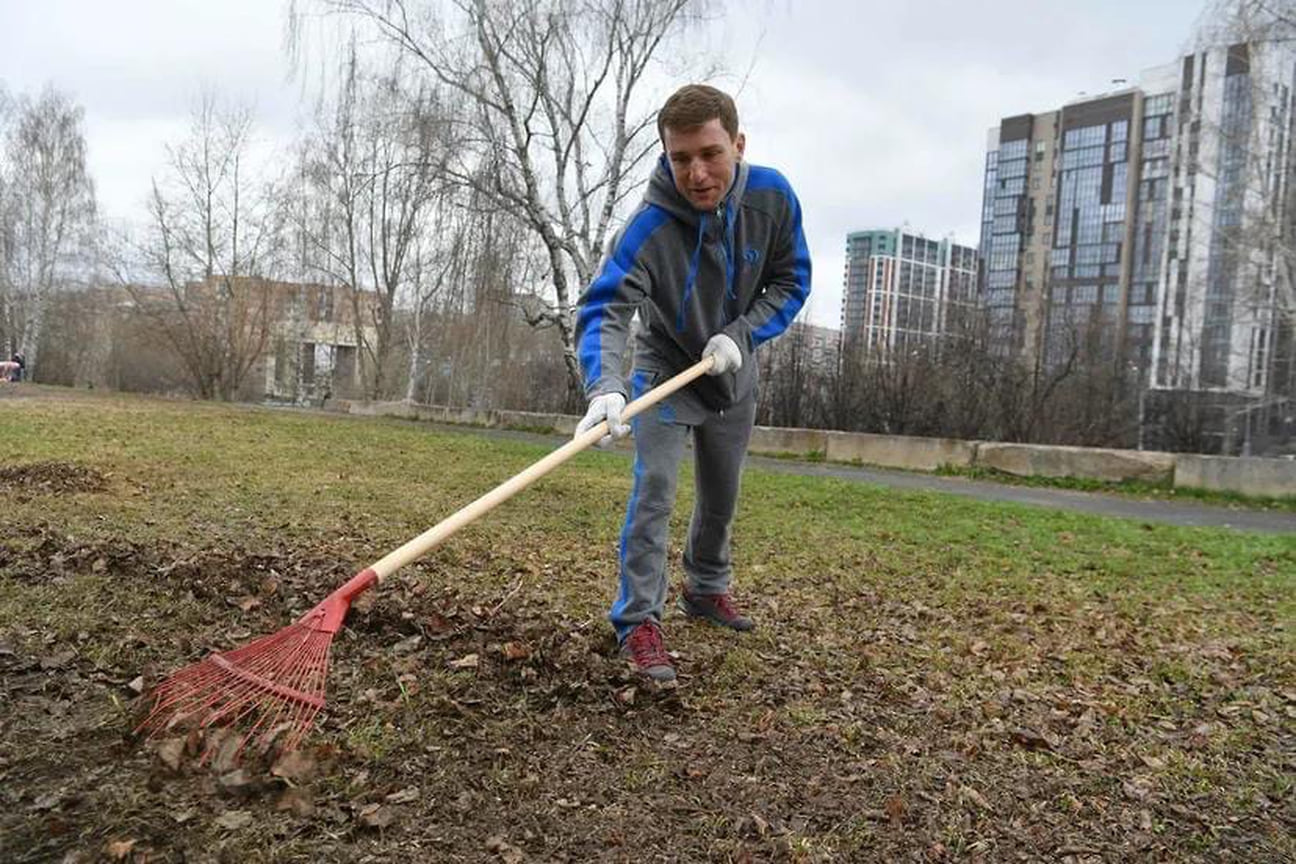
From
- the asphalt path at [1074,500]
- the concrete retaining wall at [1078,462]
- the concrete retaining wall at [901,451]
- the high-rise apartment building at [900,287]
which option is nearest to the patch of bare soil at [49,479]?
the asphalt path at [1074,500]

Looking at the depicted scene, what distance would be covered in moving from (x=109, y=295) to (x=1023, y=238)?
127 ft

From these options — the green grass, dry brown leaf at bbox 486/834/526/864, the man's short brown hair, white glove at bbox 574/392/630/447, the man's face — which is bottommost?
dry brown leaf at bbox 486/834/526/864

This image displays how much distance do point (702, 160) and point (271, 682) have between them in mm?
1970

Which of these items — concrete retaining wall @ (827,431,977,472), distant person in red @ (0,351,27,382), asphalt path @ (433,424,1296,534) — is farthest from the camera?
distant person in red @ (0,351,27,382)

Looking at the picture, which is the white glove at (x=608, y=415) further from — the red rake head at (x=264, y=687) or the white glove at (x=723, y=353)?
the red rake head at (x=264, y=687)

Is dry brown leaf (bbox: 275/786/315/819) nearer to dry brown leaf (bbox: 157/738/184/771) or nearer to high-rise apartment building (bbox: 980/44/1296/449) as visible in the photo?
dry brown leaf (bbox: 157/738/184/771)

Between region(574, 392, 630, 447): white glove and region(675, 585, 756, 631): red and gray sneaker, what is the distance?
1.00 meters

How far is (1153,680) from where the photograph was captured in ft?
11.2

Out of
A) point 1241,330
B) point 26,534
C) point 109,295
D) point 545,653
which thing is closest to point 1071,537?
point 545,653

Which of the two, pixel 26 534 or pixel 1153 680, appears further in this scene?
pixel 26 534

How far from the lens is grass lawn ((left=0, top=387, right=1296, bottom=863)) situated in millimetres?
2014

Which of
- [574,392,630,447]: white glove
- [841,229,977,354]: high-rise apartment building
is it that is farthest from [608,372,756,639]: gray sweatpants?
[841,229,977,354]: high-rise apartment building

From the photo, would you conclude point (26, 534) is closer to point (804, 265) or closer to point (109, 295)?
point (804, 265)

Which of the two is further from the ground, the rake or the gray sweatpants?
the gray sweatpants
